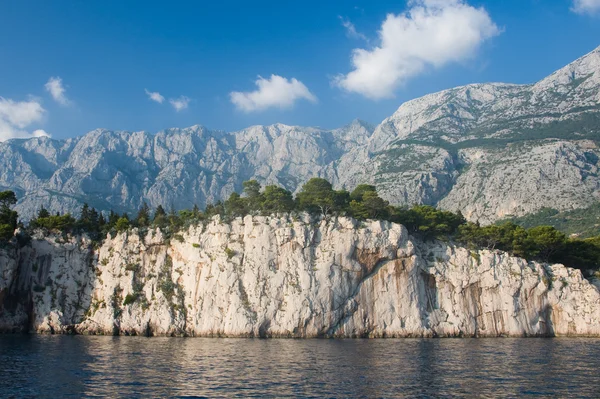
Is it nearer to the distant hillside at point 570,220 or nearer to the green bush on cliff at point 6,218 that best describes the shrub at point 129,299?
the green bush on cliff at point 6,218

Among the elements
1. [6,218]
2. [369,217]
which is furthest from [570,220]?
[6,218]

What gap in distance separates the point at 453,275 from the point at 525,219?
104 metres

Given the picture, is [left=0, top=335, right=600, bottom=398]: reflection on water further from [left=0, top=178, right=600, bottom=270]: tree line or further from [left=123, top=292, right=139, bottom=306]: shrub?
[left=0, top=178, right=600, bottom=270]: tree line

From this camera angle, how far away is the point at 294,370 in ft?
125

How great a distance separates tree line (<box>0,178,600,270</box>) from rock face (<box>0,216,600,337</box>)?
463 centimetres

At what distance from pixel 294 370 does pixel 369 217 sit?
4934 centimetres

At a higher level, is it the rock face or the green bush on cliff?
the green bush on cliff

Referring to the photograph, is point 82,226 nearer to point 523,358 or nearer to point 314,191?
point 314,191

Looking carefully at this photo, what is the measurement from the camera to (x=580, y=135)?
184m

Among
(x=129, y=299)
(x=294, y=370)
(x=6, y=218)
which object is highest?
(x=6, y=218)

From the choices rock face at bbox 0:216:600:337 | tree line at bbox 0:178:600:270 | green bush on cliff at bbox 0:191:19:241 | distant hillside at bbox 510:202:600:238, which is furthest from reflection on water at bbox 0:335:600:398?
distant hillside at bbox 510:202:600:238

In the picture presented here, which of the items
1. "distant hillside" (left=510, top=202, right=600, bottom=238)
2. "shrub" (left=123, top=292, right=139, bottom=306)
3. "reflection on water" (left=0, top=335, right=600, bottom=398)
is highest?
"distant hillside" (left=510, top=202, right=600, bottom=238)

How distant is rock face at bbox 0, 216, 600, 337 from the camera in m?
70.1

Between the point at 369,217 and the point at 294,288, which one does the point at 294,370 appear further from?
the point at 369,217
